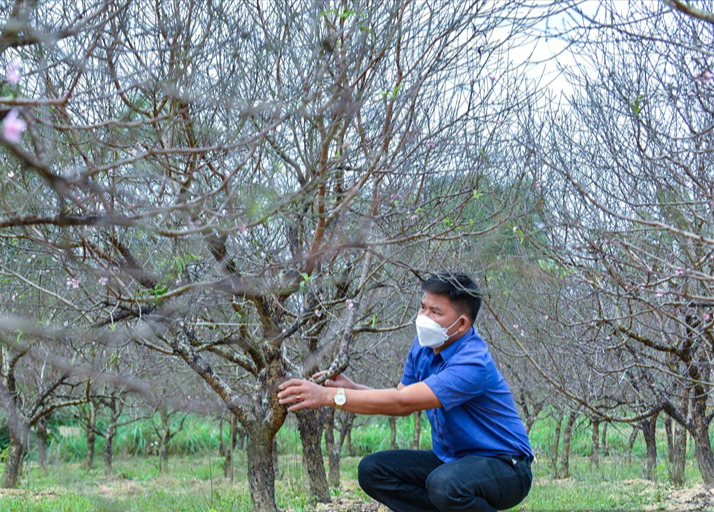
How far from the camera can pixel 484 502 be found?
3.81 m

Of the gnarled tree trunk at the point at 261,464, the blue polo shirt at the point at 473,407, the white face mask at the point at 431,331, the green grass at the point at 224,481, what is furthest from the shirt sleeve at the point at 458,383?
the gnarled tree trunk at the point at 261,464

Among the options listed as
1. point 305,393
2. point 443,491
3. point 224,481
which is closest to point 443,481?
point 443,491

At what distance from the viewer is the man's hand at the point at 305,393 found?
12.3 ft

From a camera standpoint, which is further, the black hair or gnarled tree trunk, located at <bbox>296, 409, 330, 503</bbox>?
gnarled tree trunk, located at <bbox>296, 409, 330, 503</bbox>

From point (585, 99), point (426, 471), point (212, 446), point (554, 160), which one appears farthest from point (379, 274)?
point (212, 446)

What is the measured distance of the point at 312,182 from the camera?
334 cm

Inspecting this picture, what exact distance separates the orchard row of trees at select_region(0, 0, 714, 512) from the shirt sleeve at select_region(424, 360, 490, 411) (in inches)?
29.7

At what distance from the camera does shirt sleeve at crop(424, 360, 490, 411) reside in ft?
12.6

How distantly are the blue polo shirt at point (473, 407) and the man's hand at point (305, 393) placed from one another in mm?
475

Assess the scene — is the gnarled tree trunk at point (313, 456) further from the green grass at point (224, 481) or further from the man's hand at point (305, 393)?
the man's hand at point (305, 393)

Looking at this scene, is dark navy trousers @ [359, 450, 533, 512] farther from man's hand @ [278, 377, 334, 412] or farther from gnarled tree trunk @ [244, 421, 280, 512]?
gnarled tree trunk @ [244, 421, 280, 512]

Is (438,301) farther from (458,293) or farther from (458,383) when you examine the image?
(458,383)

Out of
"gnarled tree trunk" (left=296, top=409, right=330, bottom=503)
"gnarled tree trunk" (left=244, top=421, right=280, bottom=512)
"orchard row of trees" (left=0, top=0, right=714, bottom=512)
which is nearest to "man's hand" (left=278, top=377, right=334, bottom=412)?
"orchard row of trees" (left=0, top=0, right=714, bottom=512)

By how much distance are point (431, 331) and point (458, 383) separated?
39 centimetres
